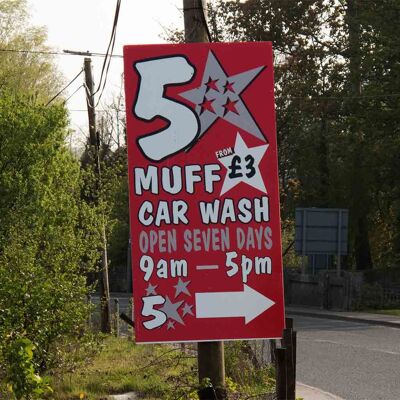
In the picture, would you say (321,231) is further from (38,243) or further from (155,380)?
(155,380)

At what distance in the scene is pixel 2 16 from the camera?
49938mm

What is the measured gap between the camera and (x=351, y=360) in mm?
18562

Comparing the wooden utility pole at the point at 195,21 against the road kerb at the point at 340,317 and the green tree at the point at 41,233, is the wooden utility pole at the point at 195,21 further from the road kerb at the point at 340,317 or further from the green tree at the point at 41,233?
the road kerb at the point at 340,317

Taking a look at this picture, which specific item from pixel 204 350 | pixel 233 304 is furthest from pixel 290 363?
pixel 204 350

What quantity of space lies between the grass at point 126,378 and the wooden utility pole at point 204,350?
0.72 metres

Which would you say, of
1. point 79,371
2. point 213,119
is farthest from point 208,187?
point 79,371

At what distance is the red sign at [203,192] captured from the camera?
29.5 ft

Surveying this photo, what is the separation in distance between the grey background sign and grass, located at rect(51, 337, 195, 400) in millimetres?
19057

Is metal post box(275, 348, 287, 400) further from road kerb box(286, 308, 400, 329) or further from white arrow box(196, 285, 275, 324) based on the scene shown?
road kerb box(286, 308, 400, 329)

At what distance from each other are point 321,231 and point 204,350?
25521 millimetres

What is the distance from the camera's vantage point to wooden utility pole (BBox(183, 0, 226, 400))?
973 centimetres

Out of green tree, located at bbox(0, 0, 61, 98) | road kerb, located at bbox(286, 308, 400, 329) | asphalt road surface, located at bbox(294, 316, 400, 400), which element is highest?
green tree, located at bbox(0, 0, 61, 98)

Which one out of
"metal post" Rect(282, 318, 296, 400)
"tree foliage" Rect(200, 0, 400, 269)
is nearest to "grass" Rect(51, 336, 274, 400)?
"metal post" Rect(282, 318, 296, 400)

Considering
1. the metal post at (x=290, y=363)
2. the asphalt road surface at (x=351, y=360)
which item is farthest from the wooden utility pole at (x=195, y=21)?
the asphalt road surface at (x=351, y=360)
